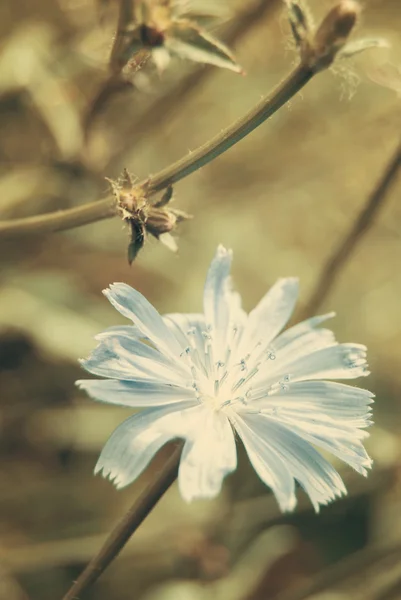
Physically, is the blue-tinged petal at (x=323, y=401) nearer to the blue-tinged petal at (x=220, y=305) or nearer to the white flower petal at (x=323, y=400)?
the white flower petal at (x=323, y=400)

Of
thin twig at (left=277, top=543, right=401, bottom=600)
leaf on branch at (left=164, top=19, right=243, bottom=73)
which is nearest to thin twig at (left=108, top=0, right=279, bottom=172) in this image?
leaf on branch at (left=164, top=19, right=243, bottom=73)

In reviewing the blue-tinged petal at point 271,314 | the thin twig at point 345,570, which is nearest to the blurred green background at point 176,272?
the thin twig at point 345,570

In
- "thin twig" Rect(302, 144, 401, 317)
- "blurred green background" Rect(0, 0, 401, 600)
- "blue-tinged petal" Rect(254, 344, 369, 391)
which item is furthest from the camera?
"blurred green background" Rect(0, 0, 401, 600)

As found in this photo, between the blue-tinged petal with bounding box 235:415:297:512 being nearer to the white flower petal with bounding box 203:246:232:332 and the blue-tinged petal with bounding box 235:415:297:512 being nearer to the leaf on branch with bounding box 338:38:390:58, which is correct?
the white flower petal with bounding box 203:246:232:332

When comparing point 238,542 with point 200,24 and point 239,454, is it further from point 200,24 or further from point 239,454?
point 200,24

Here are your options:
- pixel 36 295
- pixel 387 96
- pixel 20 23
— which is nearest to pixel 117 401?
pixel 36 295

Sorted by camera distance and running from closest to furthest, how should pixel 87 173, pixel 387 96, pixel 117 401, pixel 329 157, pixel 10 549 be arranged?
pixel 117 401, pixel 10 549, pixel 87 173, pixel 387 96, pixel 329 157
